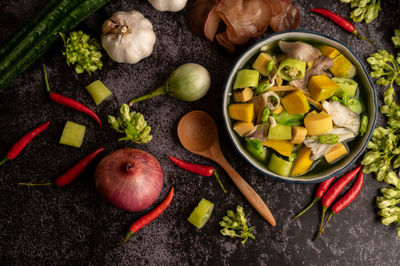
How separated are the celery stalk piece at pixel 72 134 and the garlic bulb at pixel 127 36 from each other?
48cm

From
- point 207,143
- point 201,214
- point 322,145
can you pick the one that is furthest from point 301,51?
point 201,214

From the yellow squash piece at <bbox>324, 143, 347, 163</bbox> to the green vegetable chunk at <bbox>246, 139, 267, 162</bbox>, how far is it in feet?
1.16

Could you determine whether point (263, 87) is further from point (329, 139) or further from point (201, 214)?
point (201, 214)

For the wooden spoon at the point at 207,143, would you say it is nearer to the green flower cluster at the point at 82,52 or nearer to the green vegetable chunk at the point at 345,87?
the green flower cluster at the point at 82,52

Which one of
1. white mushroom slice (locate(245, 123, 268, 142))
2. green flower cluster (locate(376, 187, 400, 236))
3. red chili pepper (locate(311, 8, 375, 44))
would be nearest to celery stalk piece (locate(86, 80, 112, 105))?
white mushroom slice (locate(245, 123, 268, 142))

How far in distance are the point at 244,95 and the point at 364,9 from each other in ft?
3.39

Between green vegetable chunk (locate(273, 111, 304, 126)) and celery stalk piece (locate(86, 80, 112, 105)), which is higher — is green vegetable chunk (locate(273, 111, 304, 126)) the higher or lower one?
the lower one

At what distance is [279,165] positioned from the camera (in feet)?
6.55

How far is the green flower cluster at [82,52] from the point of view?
2035mm

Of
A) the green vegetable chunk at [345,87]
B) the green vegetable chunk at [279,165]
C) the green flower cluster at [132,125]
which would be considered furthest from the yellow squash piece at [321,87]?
the green flower cluster at [132,125]

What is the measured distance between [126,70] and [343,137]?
1355 mm

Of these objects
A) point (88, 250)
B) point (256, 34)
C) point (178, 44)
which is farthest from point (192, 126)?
point (88, 250)

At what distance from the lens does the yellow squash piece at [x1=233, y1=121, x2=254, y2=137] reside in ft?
6.44

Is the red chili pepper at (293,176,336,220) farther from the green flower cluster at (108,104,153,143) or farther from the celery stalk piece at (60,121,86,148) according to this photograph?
the celery stalk piece at (60,121,86,148)
